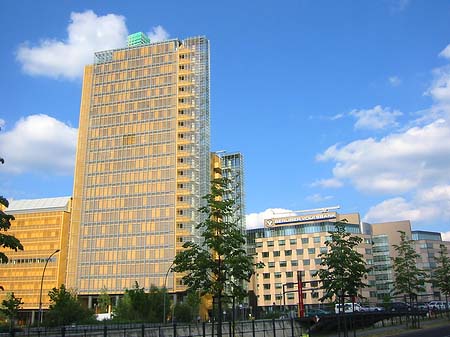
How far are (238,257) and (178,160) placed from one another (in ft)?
327

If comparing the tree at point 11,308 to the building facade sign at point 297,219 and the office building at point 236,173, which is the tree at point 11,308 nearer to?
the office building at point 236,173

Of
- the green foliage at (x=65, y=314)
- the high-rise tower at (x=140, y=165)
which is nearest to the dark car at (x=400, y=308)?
the green foliage at (x=65, y=314)

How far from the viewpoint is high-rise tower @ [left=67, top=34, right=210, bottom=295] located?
405ft

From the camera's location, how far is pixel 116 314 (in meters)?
81.5

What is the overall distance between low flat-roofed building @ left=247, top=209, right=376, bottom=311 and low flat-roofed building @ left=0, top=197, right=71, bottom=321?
54.6m

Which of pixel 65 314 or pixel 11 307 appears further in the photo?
pixel 65 314

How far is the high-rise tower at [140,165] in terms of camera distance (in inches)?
4865

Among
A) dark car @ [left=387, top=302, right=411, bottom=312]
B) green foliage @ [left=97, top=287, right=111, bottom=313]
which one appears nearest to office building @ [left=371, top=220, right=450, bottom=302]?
dark car @ [left=387, top=302, right=411, bottom=312]

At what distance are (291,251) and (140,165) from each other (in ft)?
171

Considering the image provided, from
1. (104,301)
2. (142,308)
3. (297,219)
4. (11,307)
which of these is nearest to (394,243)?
(297,219)

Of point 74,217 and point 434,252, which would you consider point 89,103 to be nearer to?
point 74,217

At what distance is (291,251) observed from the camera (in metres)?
145

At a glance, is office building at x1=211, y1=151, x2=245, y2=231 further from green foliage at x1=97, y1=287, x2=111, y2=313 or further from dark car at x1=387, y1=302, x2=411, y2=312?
dark car at x1=387, y1=302, x2=411, y2=312

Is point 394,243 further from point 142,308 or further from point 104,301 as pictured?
point 142,308
